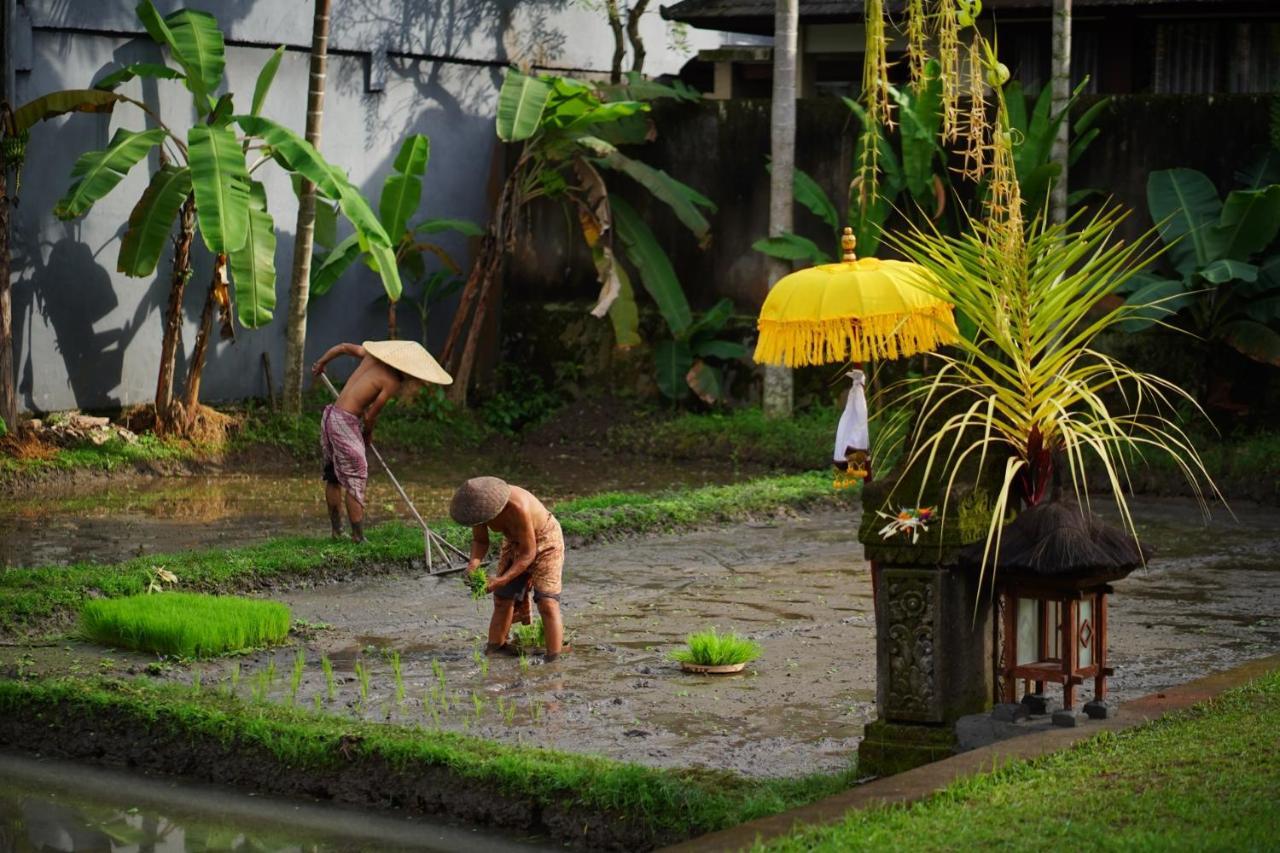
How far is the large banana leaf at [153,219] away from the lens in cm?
1527

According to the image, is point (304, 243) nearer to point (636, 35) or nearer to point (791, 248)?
point (791, 248)

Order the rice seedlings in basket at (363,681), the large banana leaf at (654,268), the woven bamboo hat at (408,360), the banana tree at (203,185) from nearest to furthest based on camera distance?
the rice seedlings in basket at (363,681), the woven bamboo hat at (408,360), the banana tree at (203,185), the large banana leaf at (654,268)

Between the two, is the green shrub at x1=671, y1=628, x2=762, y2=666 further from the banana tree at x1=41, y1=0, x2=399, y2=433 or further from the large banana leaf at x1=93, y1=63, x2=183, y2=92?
the large banana leaf at x1=93, y1=63, x2=183, y2=92

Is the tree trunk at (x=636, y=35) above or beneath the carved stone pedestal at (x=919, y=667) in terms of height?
above

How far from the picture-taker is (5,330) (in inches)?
607

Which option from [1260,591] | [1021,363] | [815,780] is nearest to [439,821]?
[815,780]

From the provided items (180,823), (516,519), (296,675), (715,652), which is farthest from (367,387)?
(180,823)

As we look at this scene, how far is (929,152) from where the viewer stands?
17500 mm

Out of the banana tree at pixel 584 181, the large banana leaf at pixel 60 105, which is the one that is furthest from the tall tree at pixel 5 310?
the banana tree at pixel 584 181

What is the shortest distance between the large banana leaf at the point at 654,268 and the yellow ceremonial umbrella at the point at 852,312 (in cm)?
1029

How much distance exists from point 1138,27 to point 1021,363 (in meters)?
14.3

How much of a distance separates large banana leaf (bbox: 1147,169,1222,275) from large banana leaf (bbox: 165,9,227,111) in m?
8.34

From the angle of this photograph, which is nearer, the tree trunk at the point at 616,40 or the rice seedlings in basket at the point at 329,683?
the rice seedlings in basket at the point at 329,683

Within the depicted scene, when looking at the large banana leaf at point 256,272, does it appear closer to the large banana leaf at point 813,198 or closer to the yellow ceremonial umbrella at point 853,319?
the large banana leaf at point 813,198
